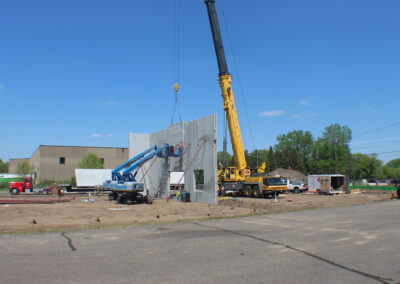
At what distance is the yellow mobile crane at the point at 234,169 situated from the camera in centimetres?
2783

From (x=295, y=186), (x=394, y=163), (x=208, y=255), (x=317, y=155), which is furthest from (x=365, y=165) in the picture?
(x=208, y=255)

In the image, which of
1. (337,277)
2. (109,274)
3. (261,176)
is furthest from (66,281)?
(261,176)

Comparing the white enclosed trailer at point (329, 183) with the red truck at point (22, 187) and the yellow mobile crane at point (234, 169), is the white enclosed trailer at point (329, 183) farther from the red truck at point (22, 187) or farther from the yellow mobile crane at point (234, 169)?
the red truck at point (22, 187)

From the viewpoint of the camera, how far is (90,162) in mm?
70688

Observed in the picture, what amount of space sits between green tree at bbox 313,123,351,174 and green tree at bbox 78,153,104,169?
195 feet

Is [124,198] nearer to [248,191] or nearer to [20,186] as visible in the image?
[248,191]

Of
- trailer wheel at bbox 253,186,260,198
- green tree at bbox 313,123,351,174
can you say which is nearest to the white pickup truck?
trailer wheel at bbox 253,186,260,198

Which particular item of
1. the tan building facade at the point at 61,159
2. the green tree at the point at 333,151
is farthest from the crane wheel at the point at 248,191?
the green tree at the point at 333,151

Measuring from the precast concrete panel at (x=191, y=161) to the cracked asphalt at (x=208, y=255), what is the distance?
36.9ft

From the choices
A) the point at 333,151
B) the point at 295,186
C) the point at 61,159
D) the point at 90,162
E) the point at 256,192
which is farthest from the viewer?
the point at 333,151

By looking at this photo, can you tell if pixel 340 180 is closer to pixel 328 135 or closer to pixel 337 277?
pixel 337 277

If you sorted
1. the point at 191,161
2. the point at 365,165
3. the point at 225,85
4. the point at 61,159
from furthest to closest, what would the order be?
the point at 365,165 → the point at 61,159 → the point at 225,85 → the point at 191,161

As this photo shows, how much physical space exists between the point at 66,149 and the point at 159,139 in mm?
48154

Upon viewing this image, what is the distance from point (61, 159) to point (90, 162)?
7.65m
